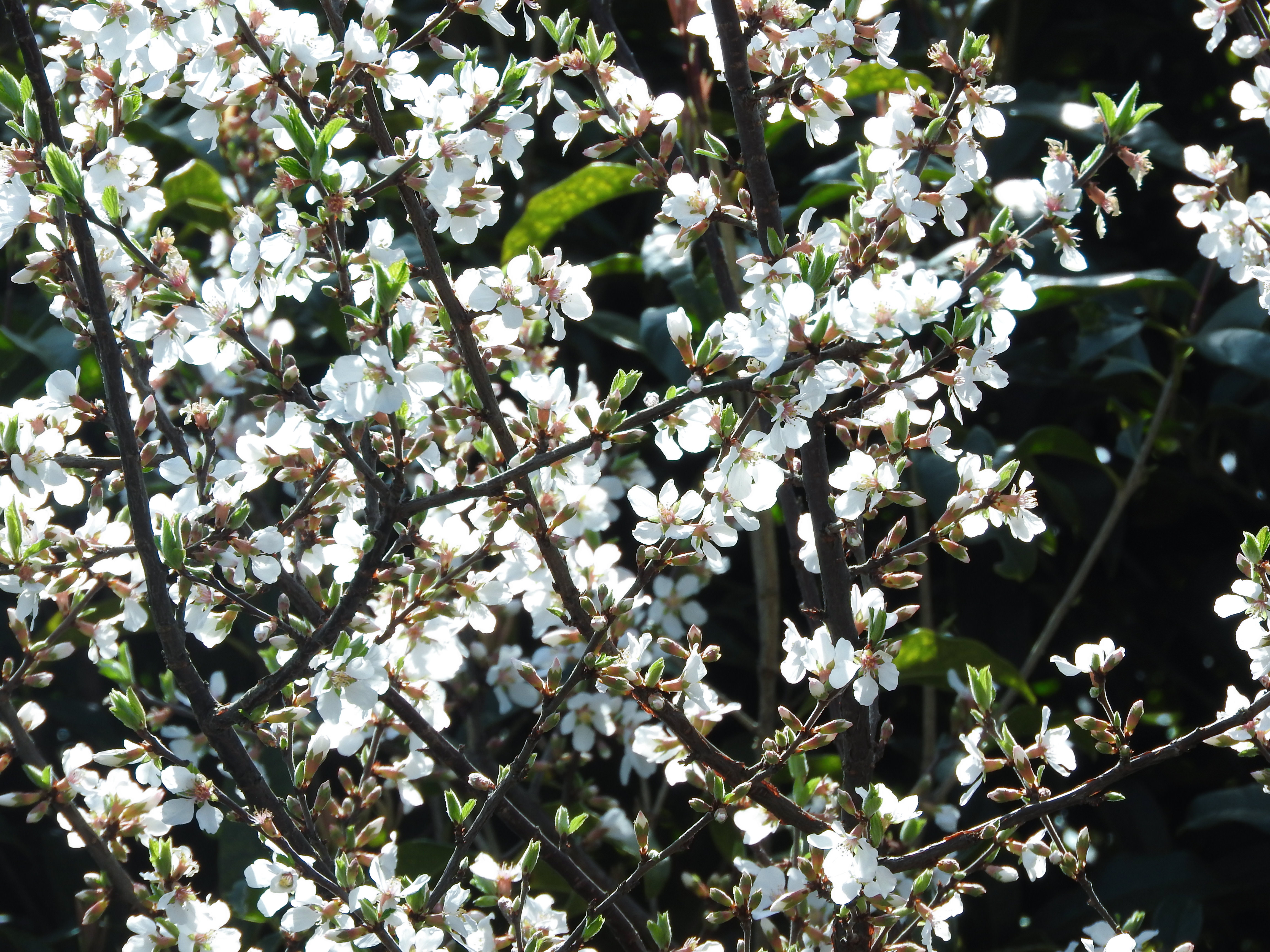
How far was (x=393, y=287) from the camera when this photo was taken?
0.75 meters

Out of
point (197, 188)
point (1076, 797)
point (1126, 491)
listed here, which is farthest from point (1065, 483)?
point (197, 188)

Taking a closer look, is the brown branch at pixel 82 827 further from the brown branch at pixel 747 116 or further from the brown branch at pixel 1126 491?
the brown branch at pixel 1126 491

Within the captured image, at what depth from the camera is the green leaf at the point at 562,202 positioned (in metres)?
1.55

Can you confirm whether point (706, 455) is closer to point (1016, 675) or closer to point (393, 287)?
point (1016, 675)

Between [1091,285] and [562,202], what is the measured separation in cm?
74

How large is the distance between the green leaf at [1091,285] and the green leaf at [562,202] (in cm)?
57

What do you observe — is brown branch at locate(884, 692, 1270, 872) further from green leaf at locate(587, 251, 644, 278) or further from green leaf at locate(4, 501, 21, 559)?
green leaf at locate(587, 251, 644, 278)

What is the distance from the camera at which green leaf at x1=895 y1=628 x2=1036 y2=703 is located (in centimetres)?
138

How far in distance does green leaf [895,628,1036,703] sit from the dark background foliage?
0.12m

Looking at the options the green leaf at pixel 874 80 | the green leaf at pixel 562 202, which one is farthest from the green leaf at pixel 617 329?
the green leaf at pixel 874 80

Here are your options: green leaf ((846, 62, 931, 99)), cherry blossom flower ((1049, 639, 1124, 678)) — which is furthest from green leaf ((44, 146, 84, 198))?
green leaf ((846, 62, 931, 99))

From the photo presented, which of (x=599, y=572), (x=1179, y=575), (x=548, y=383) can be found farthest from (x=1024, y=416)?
(x=548, y=383)

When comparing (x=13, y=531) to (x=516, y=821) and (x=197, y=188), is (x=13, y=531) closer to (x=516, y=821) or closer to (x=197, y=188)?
(x=516, y=821)

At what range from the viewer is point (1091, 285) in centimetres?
159
